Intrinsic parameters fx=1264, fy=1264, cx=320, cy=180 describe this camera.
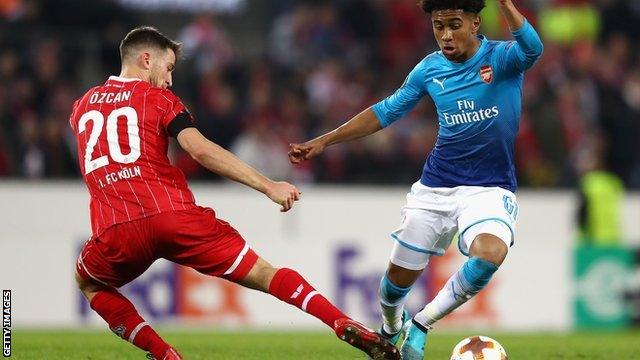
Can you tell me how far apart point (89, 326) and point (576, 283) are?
6.06 meters

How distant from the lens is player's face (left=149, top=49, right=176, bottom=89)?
780 cm

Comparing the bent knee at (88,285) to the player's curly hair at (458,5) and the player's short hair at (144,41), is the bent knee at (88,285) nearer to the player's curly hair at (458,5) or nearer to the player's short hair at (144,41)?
the player's short hair at (144,41)

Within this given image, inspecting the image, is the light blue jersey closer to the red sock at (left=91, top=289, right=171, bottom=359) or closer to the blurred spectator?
the red sock at (left=91, top=289, right=171, bottom=359)

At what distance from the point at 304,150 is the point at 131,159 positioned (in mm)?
1631

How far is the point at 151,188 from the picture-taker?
740cm

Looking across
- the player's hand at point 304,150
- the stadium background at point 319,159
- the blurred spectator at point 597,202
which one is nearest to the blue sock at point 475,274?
the player's hand at point 304,150

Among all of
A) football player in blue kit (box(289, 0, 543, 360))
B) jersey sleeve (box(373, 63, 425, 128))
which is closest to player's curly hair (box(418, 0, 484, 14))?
football player in blue kit (box(289, 0, 543, 360))

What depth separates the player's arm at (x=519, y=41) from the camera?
25.2 feet

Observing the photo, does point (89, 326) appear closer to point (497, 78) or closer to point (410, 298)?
point (410, 298)

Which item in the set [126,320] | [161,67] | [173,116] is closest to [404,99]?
[161,67]

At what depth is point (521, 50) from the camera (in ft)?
26.2

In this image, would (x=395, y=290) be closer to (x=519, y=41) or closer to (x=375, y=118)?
(x=375, y=118)

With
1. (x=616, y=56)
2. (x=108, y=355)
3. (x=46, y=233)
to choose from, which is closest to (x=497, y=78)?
(x=108, y=355)

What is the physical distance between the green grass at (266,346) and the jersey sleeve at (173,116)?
2.16m
